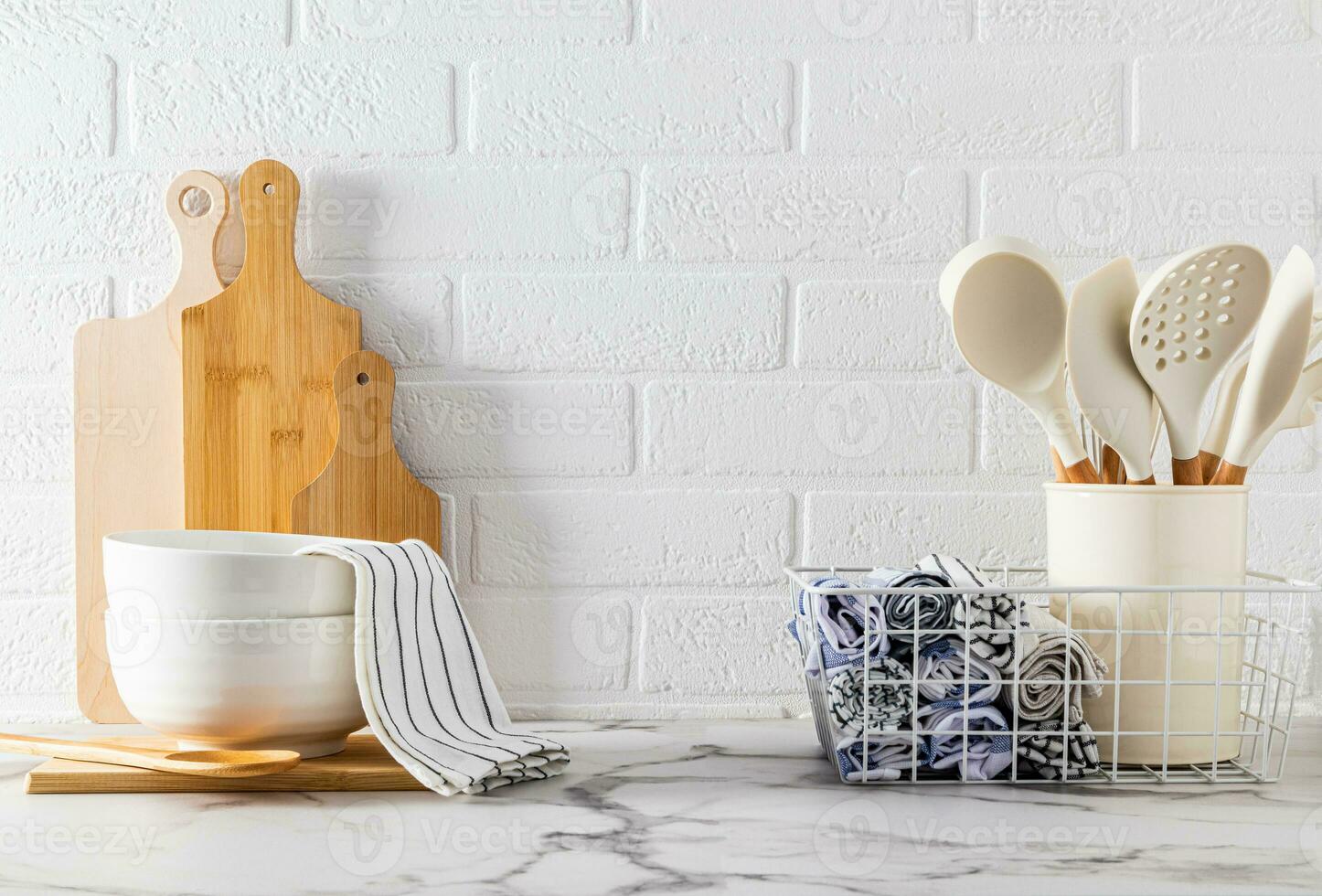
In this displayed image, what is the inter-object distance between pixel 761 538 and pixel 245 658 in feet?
1.44

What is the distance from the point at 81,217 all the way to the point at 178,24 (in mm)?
189

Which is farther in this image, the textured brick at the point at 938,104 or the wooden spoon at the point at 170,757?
the textured brick at the point at 938,104

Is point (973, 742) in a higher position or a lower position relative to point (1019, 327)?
lower

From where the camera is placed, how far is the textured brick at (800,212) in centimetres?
96

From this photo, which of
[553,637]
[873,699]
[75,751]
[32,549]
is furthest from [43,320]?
[873,699]

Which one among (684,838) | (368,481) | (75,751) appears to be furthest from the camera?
(368,481)

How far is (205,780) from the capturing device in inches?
28.0

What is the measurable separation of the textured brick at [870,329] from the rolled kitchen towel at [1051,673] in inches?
11.2

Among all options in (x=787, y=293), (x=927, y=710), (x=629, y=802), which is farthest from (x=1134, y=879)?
(x=787, y=293)

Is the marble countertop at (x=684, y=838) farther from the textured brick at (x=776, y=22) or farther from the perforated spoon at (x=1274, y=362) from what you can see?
the textured brick at (x=776, y=22)

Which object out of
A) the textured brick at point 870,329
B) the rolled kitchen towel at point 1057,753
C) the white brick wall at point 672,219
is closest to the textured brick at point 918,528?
the white brick wall at point 672,219

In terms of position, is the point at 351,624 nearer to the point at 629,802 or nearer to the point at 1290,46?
the point at 629,802

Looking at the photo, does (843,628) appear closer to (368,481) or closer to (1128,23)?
(368,481)

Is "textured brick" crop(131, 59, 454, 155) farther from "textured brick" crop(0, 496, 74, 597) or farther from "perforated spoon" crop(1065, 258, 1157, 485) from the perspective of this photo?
"perforated spoon" crop(1065, 258, 1157, 485)
